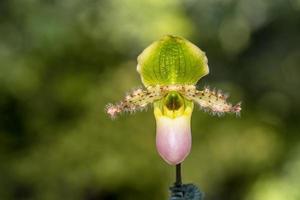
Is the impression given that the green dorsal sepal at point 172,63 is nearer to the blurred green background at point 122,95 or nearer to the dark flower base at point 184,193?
the dark flower base at point 184,193

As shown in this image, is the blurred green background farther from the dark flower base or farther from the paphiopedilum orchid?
the dark flower base

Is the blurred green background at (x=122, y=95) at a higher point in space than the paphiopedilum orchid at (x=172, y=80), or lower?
higher

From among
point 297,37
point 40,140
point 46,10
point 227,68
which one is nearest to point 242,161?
point 227,68

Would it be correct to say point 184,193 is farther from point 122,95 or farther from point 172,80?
point 122,95

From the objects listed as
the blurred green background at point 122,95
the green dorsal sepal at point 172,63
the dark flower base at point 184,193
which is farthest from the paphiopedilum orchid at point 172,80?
the blurred green background at point 122,95

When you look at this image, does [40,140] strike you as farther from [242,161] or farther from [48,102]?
[242,161]

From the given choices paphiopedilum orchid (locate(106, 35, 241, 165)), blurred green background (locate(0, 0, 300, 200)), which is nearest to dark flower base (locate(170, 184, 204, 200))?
paphiopedilum orchid (locate(106, 35, 241, 165))
